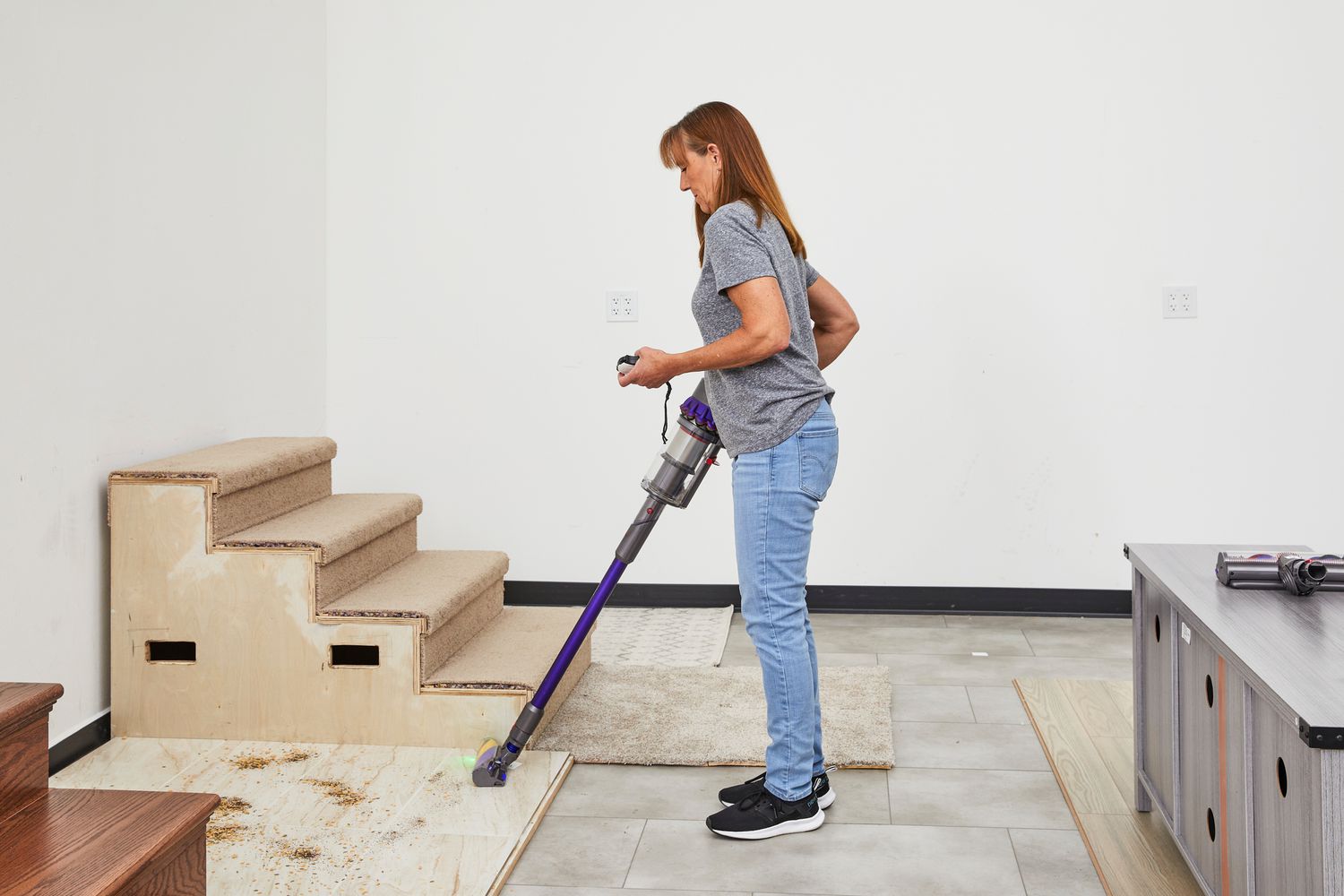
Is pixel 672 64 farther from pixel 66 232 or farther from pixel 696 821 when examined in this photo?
pixel 696 821

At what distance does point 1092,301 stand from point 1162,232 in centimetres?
28

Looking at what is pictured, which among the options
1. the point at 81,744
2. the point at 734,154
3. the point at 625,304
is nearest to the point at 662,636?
the point at 625,304

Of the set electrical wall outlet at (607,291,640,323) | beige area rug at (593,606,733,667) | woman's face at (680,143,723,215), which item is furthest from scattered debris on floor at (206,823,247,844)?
electrical wall outlet at (607,291,640,323)

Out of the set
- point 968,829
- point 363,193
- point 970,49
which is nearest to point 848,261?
point 970,49

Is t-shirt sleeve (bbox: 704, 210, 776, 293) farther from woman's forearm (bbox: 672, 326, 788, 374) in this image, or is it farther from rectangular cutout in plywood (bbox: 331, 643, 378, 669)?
rectangular cutout in plywood (bbox: 331, 643, 378, 669)

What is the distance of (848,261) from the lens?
3729mm

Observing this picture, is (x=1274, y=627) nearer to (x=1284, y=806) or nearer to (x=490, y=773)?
(x=1284, y=806)

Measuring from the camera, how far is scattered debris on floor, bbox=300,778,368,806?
7.45 ft

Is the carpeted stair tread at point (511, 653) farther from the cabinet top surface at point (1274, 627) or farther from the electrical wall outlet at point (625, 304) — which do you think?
the cabinet top surface at point (1274, 627)

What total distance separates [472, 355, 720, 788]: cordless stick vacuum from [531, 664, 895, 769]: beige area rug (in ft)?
0.87

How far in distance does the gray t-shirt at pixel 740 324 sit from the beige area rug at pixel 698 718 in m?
0.77

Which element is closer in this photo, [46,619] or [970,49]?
[46,619]

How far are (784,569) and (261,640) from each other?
3.88 ft

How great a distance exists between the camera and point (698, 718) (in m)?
2.75
